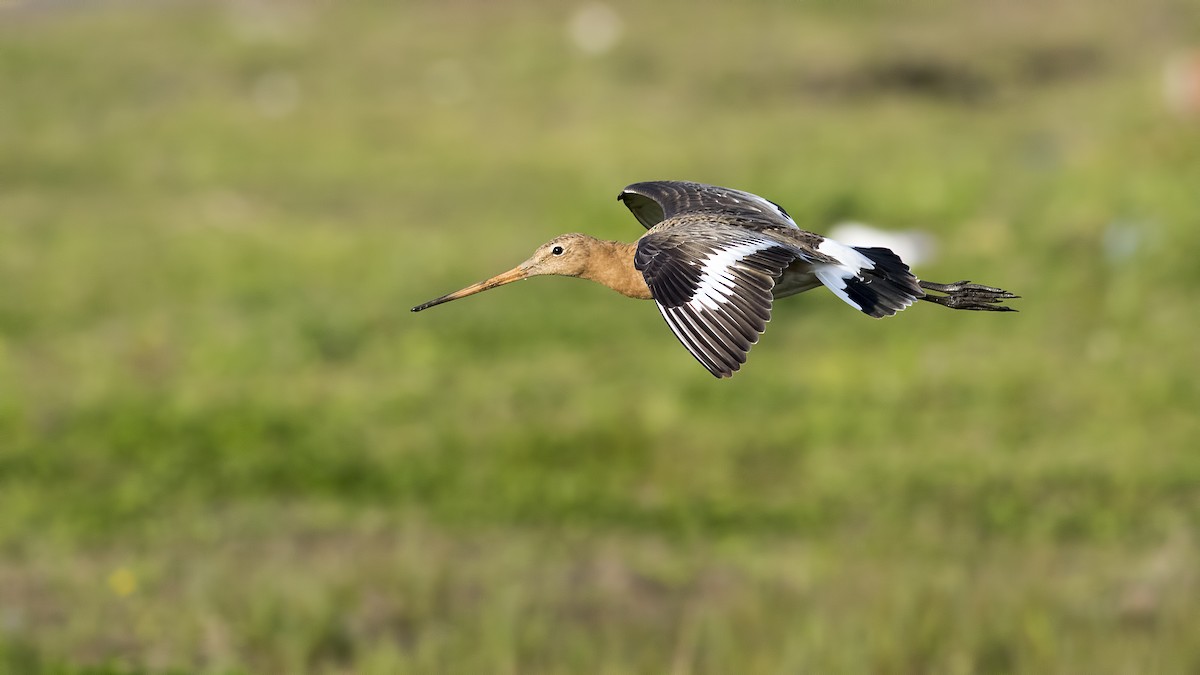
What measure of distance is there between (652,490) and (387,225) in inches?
235

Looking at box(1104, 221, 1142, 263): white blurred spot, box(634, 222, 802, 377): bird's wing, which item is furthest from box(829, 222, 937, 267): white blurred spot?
box(634, 222, 802, 377): bird's wing

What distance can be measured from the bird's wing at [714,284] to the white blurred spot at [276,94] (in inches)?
578

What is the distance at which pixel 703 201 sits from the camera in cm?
584

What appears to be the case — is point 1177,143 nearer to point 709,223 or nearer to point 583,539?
point 583,539

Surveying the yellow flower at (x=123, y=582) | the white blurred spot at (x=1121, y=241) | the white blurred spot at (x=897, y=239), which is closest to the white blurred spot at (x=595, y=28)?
the white blurred spot at (x=897, y=239)

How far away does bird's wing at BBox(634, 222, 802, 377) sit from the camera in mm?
4289

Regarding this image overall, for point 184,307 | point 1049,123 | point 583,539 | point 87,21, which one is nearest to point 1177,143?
point 1049,123

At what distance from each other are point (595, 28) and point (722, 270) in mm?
16919

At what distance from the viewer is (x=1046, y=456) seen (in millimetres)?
10141

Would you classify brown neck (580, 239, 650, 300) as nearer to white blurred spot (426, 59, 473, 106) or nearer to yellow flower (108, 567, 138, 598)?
yellow flower (108, 567, 138, 598)

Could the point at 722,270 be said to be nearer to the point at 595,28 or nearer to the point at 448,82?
the point at 448,82

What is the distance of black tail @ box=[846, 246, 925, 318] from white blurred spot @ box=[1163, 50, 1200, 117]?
1080 centimetres

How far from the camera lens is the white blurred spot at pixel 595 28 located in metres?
20.7

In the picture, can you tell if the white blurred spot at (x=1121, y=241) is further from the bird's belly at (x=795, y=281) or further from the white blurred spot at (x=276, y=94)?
the white blurred spot at (x=276, y=94)
